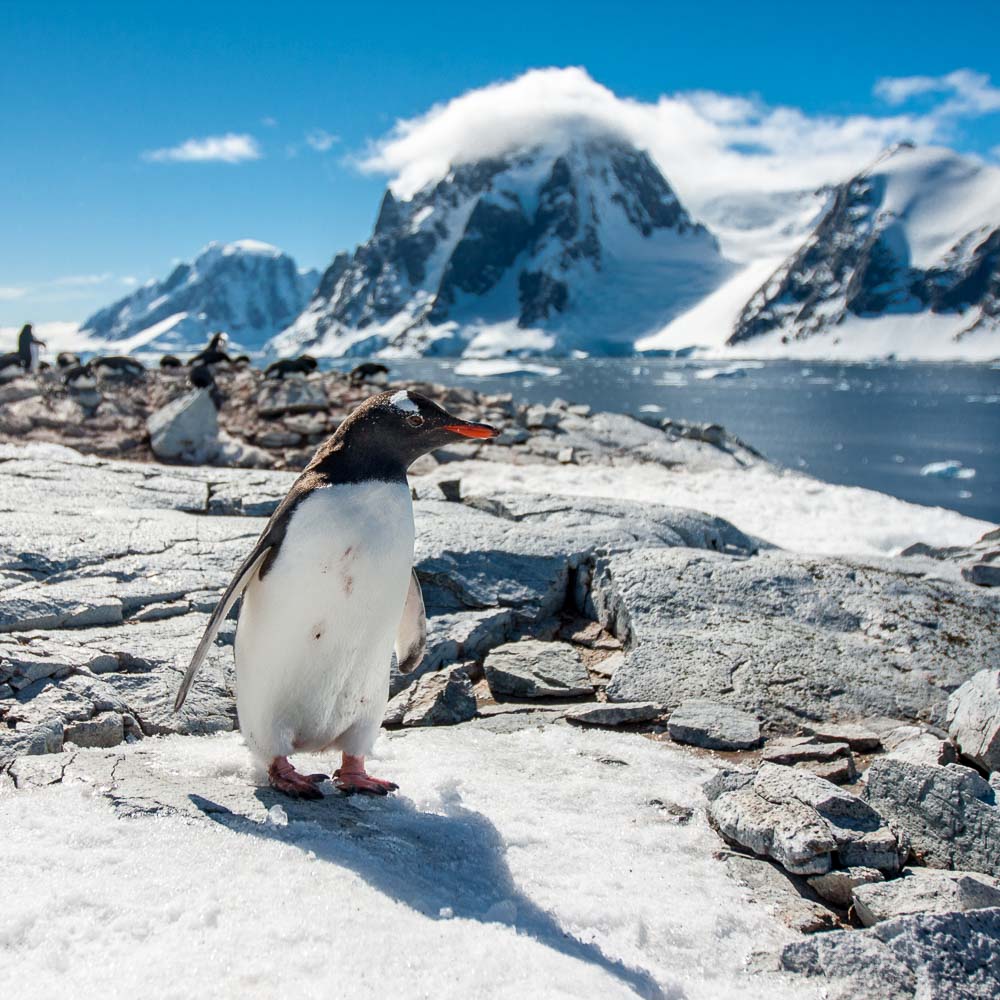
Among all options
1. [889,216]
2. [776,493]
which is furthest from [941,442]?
[889,216]

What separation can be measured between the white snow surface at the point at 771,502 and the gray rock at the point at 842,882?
604 centimetres

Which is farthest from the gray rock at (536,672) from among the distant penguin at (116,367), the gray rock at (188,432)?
the distant penguin at (116,367)

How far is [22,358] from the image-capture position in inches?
759

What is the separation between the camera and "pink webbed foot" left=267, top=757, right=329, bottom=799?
2.98 m

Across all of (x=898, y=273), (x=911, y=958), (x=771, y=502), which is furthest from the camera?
(x=898, y=273)

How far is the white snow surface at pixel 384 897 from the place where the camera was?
195 centimetres

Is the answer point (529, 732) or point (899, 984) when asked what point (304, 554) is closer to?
point (529, 732)

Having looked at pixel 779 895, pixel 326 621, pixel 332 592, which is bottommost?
pixel 779 895

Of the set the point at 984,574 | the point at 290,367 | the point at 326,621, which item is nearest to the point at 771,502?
the point at 984,574

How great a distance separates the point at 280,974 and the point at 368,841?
71cm

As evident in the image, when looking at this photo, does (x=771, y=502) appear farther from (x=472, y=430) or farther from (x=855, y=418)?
(x=855, y=418)

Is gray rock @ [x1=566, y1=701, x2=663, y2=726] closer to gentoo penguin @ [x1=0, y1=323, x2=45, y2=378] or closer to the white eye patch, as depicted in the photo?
the white eye patch

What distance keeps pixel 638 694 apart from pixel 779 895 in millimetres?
1781

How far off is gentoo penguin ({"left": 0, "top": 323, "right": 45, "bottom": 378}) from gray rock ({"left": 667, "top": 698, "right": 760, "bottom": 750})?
702 inches
